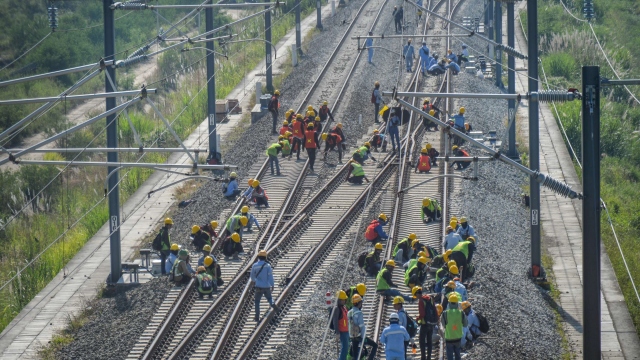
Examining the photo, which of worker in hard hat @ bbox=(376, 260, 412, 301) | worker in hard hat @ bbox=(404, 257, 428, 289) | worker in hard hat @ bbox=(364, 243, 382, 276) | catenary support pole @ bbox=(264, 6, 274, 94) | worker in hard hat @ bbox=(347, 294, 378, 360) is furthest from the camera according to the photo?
catenary support pole @ bbox=(264, 6, 274, 94)

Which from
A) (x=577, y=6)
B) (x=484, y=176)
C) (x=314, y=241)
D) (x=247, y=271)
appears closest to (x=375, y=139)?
(x=484, y=176)

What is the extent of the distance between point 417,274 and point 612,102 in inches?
971

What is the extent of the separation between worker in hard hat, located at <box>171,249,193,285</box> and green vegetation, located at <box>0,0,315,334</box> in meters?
2.74

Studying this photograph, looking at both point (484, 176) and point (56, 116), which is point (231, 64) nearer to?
point (56, 116)

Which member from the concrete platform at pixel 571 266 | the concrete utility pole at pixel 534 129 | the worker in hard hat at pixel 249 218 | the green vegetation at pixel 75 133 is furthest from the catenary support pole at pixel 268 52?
the concrete utility pole at pixel 534 129

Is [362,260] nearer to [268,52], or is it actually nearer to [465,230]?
[465,230]

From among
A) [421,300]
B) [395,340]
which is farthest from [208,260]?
[395,340]

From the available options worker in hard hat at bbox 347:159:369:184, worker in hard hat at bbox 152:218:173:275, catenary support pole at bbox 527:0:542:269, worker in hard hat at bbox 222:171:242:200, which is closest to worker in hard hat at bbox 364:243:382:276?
catenary support pole at bbox 527:0:542:269

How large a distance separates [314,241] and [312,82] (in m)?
16.6

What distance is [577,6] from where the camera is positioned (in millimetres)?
62750

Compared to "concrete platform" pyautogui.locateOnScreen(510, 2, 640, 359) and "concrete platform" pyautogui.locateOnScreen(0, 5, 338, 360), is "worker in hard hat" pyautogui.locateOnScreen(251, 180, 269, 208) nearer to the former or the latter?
"concrete platform" pyautogui.locateOnScreen(0, 5, 338, 360)

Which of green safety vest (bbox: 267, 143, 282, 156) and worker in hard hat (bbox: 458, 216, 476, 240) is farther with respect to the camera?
green safety vest (bbox: 267, 143, 282, 156)

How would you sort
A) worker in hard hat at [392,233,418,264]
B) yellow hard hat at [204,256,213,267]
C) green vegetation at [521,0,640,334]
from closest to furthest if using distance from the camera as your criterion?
yellow hard hat at [204,256,213,267] < worker in hard hat at [392,233,418,264] < green vegetation at [521,0,640,334]

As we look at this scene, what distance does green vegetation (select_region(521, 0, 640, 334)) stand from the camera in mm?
30062
